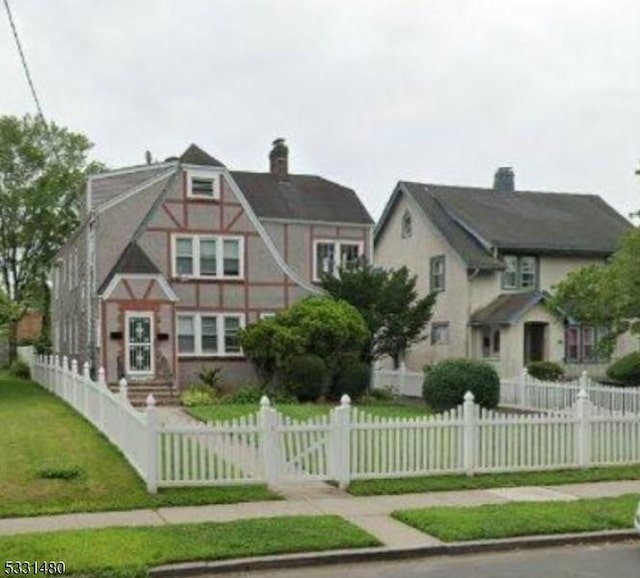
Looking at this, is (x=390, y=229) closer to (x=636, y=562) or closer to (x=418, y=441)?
(x=418, y=441)

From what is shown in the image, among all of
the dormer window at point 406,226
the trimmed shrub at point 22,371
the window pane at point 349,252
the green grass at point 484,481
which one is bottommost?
the trimmed shrub at point 22,371

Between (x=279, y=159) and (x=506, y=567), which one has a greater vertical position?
Result: (x=279, y=159)

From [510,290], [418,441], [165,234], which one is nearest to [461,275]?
[510,290]

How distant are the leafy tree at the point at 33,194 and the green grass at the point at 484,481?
39.0 m

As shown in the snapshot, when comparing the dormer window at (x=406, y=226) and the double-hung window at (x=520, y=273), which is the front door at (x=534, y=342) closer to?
the double-hung window at (x=520, y=273)

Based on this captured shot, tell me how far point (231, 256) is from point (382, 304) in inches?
212

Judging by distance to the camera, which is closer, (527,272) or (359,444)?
(359,444)

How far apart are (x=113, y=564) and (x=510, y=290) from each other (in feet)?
94.8

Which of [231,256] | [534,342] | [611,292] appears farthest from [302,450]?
Result: [534,342]

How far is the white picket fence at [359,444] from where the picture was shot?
12320 millimetres

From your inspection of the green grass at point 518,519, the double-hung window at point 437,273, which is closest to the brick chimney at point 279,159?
the double-hung window at point 437,273

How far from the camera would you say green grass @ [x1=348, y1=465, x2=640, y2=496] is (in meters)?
12.6

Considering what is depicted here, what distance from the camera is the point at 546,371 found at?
31.4 m

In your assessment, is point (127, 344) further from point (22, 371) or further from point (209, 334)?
point (22, 371)
